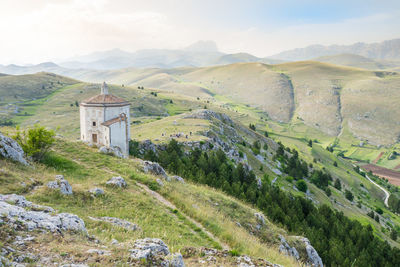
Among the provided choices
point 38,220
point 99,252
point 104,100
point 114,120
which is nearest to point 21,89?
point 104,100

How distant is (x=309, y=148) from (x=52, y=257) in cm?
15721

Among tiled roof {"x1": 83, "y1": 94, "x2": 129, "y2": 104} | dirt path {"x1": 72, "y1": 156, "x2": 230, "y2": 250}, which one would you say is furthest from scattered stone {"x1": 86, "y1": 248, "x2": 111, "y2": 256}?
tiled roof {"x1": 83, "y1": 94, "x2": 129, "y2": 104}

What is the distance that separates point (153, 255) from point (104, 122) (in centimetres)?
3298

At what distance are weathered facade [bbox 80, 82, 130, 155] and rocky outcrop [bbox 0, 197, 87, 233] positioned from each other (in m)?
28.4

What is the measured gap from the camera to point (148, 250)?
7.82 m

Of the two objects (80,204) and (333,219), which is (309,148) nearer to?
(333,219)

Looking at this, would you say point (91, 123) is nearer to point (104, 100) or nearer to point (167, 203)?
point (104, 100)

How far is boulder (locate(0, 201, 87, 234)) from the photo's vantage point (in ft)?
26.0

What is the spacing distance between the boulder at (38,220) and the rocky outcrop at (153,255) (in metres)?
2.66

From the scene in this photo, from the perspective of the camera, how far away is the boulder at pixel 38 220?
7.94m

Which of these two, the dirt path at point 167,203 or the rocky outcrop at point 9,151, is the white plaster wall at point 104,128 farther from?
the rocky outcrop at point 9,151

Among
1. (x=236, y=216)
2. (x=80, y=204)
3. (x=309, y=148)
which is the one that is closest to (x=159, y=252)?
(x=80, y=204)

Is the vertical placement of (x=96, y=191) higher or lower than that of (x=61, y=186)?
lower

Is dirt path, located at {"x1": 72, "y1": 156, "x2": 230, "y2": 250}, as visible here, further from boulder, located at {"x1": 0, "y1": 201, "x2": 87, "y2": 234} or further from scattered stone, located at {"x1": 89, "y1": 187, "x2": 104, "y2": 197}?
boulder, located at {"x1": 0, "y1": 201, "x2": 87, "y2": 234}
